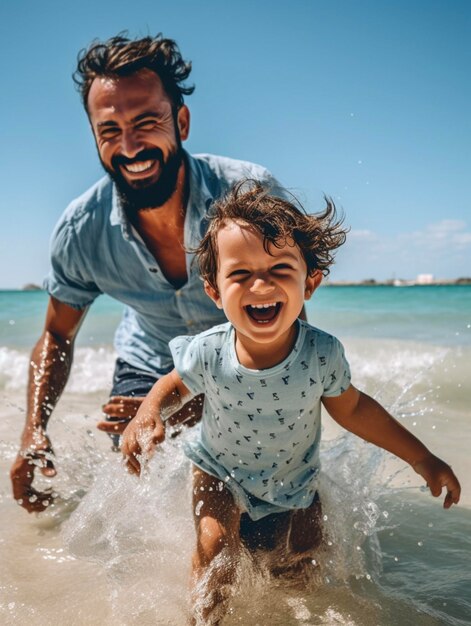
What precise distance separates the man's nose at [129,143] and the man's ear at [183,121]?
0.33 meters

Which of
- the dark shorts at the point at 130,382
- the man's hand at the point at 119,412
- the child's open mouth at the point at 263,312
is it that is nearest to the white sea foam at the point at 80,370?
the dark shorts at the point at 130,382

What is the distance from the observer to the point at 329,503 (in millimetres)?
2549

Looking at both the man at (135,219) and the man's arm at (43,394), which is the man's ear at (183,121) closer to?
the man at (135,219)

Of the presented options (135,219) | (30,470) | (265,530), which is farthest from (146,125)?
(265,530)

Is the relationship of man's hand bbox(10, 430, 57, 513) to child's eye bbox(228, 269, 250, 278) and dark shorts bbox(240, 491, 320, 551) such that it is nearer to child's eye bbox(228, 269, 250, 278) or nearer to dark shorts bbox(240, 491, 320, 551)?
dark shorts bbox(240, 491, 320, 551)

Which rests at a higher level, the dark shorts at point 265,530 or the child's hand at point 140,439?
the child's hand at point 140,439

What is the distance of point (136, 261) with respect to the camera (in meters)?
3.24

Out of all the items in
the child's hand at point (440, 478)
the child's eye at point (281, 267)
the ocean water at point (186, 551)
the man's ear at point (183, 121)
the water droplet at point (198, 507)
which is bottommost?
the ocean water at point (186, 551)

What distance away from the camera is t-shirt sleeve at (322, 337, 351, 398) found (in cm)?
220

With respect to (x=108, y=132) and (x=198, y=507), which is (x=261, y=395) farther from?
(x=108, y=132)

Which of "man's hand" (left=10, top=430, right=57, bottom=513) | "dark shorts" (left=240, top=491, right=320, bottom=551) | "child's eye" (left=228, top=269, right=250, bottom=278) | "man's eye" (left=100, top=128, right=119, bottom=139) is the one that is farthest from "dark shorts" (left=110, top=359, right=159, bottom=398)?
"child's eye" (left=228, top=269, right=250, bottom=278)

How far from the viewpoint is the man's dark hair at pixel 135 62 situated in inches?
122

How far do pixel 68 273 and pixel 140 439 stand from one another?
1.51 meters

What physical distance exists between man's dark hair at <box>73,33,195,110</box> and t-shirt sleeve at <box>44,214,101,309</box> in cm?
72
